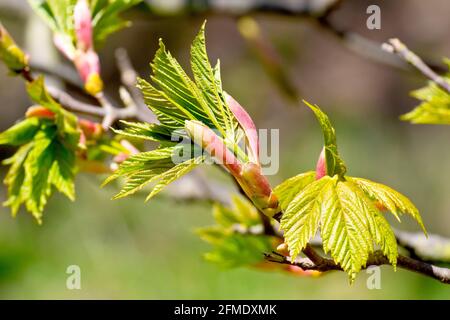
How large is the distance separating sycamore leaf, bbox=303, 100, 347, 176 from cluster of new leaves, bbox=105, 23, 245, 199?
0.25ft

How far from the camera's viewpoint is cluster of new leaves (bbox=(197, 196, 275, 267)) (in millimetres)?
803

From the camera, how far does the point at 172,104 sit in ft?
1.86

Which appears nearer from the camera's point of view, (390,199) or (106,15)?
(390,199)

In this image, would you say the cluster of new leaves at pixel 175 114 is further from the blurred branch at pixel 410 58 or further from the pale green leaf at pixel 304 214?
the blurred branch at pixel 410 58

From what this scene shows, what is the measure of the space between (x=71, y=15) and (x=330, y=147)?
395mm

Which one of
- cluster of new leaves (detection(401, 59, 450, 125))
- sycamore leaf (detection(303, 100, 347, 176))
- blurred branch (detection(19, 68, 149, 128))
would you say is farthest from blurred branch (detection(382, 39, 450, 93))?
blurred branch (detection(19, 68, 149, 128))

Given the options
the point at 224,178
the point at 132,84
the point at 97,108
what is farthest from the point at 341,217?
the point at 224,178

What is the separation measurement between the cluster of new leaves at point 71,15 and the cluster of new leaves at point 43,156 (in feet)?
0.39

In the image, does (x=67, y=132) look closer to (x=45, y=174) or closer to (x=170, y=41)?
(x=45, y=174)

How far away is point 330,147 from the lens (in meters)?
Result: 0.56

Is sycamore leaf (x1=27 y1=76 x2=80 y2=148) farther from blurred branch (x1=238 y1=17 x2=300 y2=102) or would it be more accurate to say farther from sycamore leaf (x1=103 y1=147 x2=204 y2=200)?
blurred branch (x1=238 y1=17 x2=300 y2=102)

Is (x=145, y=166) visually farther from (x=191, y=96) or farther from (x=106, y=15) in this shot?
(x=106, y=15)

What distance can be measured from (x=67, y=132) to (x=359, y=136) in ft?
8.25

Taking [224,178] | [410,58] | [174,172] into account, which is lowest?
[224,178]
